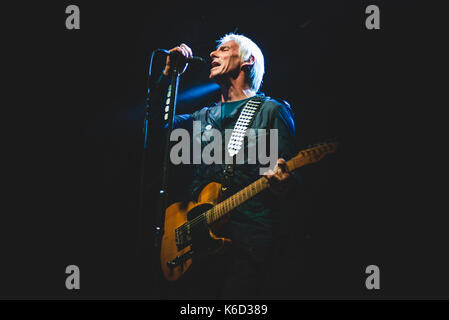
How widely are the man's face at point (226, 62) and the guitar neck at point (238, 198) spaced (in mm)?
921

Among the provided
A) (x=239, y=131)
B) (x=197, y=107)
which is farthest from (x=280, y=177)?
(x=197, y=107)

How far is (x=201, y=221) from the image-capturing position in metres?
1.75

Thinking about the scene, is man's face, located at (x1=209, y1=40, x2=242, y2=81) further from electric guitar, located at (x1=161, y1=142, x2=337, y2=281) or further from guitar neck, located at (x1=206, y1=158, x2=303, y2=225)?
guitar neck, located at (x1=206, y1=158, x2=303, y2=225)

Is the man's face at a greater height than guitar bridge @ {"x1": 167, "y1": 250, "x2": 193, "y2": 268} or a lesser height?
greater

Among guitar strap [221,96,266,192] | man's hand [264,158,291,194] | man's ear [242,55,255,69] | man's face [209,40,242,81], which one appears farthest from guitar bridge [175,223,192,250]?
man's ear [242,55,255,69]

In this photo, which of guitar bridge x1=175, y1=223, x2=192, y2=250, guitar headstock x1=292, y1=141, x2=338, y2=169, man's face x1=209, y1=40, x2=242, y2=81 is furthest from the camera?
man's face x1=209, y1=40, x2=242, y2=81

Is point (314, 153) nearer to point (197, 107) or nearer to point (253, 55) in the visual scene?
point (253, 55)

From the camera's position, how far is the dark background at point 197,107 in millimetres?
1725

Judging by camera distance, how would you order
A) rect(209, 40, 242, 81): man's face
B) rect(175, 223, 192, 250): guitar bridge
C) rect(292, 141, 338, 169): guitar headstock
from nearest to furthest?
rect(292, 141, 338, 169): guitar headstock → rect(175, 223, 192, 250): guitar bridge → rect(209, 40, 242, 81): man's face

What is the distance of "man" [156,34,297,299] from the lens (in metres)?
1.52

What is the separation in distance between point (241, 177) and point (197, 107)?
4.02ft

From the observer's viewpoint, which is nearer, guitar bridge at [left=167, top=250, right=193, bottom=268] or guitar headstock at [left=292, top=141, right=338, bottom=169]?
guitar headstock at [left=292, top=141, right=338, bottom=169]
